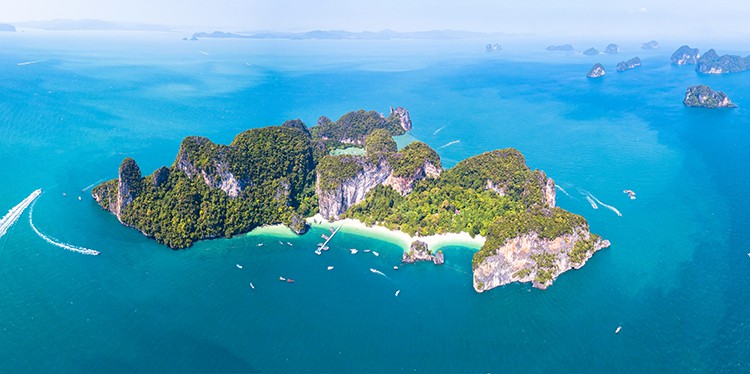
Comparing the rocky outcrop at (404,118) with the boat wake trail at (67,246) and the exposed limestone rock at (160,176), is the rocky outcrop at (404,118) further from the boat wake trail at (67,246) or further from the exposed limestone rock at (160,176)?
the boat wake trail at (67,246)

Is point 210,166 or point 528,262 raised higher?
point 210,166

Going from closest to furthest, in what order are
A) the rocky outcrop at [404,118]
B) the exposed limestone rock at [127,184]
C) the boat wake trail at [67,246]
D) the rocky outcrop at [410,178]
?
the boat wake trail at [67,246]
the exposed limestone rock at [127,184]
the rocky outcrop at [410,178]
the rocky outcrop at [404,118]

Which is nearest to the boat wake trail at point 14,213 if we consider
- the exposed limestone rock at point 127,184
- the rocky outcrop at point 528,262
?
the exposed limestone rock at point 127,184

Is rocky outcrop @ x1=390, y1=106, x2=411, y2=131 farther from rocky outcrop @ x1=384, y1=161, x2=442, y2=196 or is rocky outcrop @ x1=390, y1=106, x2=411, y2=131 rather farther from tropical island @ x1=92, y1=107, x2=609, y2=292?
rocky outcrop @ x1=384, y1=161, x2=442, y2=196

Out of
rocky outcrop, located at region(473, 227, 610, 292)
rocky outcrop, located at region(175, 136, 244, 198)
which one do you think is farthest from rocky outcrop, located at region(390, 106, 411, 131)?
rocky outcrop, located at region(473, 227, 610, 292)

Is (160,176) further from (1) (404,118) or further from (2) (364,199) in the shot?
(1) (404,118)

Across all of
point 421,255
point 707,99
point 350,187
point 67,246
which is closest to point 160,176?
point 67,246

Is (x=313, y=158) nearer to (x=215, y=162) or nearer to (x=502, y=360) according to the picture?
(x=215, y=162)
